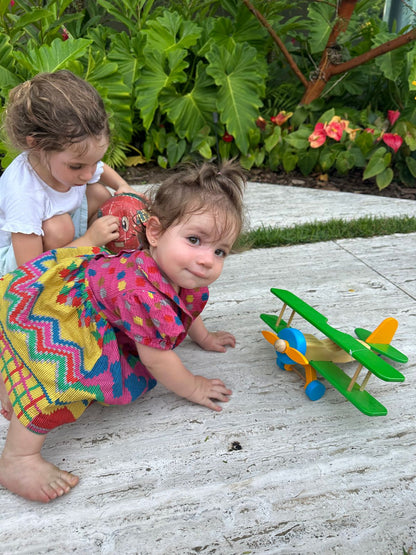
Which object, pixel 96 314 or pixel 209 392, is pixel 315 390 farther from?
pixel 96 314

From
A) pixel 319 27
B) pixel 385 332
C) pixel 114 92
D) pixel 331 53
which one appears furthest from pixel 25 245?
pixel 319 27

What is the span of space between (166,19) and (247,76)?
2.68ft

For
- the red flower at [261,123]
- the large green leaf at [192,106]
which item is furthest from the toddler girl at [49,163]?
the red flower at [261,123]

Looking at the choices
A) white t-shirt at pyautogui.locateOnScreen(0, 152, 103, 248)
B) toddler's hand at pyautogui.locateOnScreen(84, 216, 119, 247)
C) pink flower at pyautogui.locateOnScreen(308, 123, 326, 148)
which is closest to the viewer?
white t-shirt at pyautogui.locateOnScreen(0, 152, 103, 248)

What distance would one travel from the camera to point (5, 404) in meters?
1.64

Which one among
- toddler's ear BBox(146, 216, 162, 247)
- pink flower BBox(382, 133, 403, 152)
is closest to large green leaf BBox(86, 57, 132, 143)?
pink flower BBox(382, 133, 403, 152)

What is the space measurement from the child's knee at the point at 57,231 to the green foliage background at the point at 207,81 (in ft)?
6.77

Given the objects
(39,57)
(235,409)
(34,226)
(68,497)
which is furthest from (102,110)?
(39,57)

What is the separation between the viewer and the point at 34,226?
1817 mm

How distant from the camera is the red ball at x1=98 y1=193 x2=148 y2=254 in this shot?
6.55 ft

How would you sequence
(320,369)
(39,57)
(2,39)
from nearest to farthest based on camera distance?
1. (320,369)
2. (39,57)
3. (2,39)

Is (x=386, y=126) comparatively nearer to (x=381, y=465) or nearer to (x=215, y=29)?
(x=215, y=29)

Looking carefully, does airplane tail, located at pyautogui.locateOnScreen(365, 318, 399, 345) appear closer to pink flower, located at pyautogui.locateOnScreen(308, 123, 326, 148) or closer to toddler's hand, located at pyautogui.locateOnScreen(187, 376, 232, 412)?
toddler's hand, located at pyautogui.locateOnScreen(187, 376, 232, 412)

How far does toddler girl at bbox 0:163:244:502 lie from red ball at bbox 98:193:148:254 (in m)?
0.38
